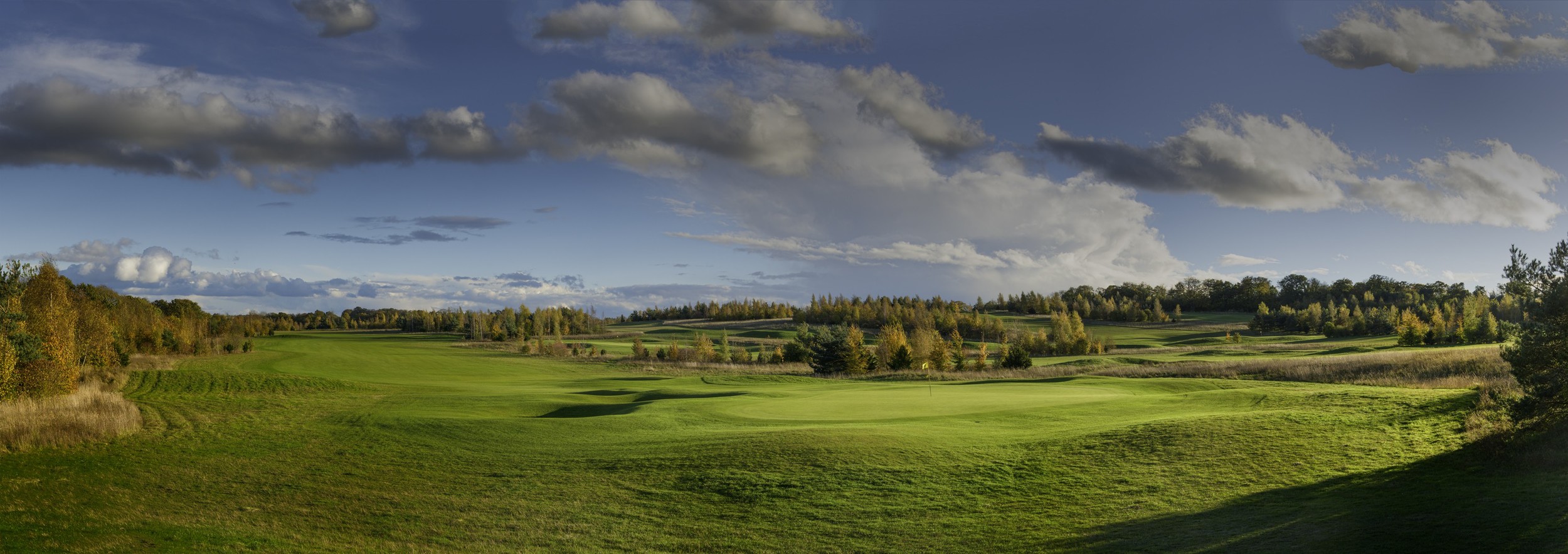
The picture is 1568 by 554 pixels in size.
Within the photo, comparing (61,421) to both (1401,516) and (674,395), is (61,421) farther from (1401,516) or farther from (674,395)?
(1401,516)

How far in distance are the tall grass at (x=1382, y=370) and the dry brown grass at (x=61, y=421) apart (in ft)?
133

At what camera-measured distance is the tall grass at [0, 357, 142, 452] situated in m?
25.2

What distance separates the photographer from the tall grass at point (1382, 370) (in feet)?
94.7

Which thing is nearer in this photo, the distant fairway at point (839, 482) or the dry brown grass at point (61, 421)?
the distant fairway at point (839, 482)

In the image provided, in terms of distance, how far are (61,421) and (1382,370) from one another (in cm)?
5150

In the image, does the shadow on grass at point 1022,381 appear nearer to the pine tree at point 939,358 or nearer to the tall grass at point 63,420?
the pine tree at point 939,358

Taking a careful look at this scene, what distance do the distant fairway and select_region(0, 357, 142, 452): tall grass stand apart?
1.09 metres

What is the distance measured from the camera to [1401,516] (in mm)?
12055

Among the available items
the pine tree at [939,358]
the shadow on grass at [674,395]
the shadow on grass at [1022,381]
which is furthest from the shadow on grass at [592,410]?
the pine tree at [939,358]

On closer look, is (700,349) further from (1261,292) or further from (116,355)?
(1261,292)

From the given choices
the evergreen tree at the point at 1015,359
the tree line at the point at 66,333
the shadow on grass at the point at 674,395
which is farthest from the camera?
the evergreen tree at the point at 1015,359

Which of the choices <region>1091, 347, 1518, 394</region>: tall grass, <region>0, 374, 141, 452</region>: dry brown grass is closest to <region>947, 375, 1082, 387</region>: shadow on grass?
<region>1091, 347, 1518, 394</region>: tall grass

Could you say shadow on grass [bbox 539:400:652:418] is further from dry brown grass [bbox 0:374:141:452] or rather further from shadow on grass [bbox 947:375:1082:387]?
shadow on grass [bbox 947:375:1082:387]

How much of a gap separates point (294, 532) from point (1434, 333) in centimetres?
9408
